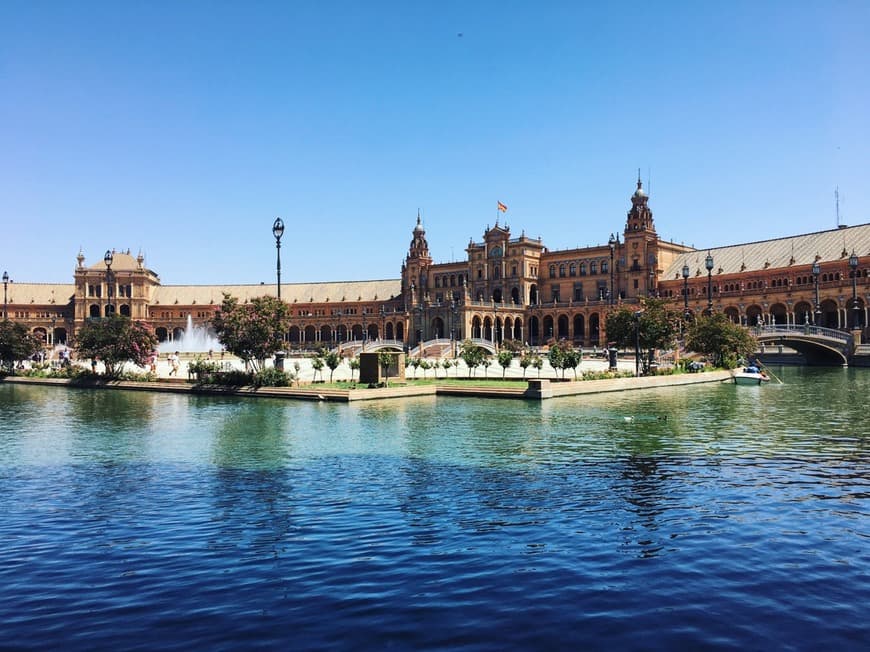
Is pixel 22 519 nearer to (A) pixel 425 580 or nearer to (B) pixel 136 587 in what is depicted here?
(B) pixel 136 587

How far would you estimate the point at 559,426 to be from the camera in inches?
1115

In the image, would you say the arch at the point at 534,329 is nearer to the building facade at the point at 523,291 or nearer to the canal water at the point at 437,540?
the building facade at the point at 523,291

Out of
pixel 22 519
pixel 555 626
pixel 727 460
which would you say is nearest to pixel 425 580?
pixel 555 626

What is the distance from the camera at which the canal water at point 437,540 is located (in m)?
9.39

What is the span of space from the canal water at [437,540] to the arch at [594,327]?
8096 centimetres

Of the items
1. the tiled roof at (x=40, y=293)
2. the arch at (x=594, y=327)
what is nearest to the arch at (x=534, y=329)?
the arch at (x=594, y=327)

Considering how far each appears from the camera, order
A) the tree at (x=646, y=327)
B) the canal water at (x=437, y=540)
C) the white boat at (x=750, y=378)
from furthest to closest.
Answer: the tree at (x=646, y=327)
the white boat at (x=750, y=378)
the canal water at (x=437, y=540)

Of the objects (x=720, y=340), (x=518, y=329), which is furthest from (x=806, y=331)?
(x=518, y=329)

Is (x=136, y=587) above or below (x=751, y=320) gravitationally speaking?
below

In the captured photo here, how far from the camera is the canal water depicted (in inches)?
370

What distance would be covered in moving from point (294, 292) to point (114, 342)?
91.1 metres

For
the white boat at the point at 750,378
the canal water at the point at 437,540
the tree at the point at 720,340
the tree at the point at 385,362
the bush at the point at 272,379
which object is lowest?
the canal water at the point at 437,540

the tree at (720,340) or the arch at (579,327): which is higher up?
the arch at (579,327)

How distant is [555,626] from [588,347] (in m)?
96.8
